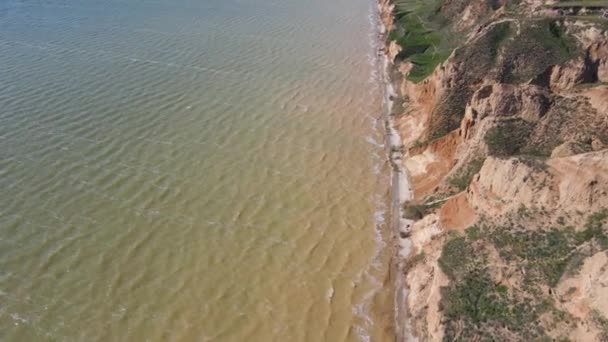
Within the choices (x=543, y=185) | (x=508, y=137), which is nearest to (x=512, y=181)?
(x=543, y=185)

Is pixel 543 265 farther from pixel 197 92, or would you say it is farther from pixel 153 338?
pixel 197 92

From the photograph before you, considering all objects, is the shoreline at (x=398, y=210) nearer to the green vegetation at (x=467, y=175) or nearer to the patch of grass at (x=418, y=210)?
the patch of grass at (x=418, y=210)

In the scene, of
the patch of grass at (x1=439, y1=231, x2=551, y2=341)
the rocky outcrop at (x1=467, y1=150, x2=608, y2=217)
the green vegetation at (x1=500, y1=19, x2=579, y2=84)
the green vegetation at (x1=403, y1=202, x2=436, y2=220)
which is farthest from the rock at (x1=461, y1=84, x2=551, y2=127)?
the patch of grass at (x1=439, y1=231, x2=551, y2=341)

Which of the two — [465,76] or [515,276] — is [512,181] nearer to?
[515,276]

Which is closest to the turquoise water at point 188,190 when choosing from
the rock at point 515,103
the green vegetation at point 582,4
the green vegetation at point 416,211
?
the green vegetation at point 416,211

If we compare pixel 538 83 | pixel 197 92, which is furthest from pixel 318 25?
pixel 538 83
